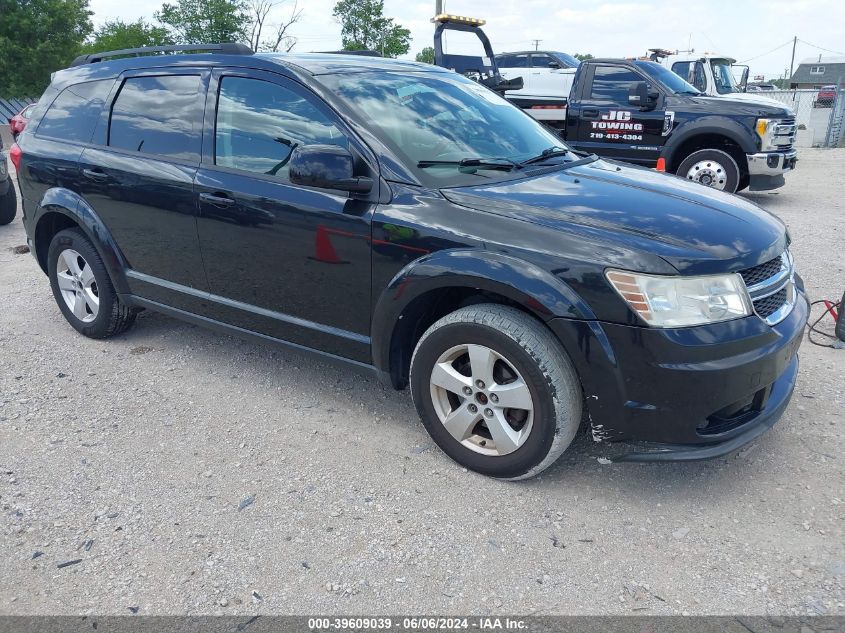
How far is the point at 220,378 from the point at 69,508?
1349 millimetres

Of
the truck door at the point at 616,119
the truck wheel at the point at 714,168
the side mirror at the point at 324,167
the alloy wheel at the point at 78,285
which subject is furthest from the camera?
the truck door at the point at 616,119

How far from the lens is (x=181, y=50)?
409cm

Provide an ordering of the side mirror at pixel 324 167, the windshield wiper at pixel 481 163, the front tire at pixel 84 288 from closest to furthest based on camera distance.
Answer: the side mirror at pixel 324 167 → the windshield wiper at pixel 481 163 → the front tire at pixel 84 288

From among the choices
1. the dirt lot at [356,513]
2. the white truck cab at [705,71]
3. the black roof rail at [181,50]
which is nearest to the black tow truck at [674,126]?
the white truck cab at [705,71]

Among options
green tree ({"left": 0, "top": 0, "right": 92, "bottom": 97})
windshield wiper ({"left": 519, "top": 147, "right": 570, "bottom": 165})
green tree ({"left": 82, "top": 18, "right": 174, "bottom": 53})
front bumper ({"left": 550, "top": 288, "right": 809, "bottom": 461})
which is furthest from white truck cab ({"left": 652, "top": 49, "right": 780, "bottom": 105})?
green tree ({"left": 82, "top": 18, "right": 174, "bottom": 53})

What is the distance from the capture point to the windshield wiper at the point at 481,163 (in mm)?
3109

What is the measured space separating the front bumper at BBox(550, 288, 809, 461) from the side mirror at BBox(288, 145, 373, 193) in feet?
3.59

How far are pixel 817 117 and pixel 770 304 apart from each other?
22.1 meters

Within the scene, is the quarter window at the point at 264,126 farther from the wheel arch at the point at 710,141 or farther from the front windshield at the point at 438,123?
the wheel arch at the point at 710,141

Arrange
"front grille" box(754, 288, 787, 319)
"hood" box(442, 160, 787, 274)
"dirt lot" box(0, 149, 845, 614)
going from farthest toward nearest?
"front grille" box(754, 288, 787, 319) < "hood" box(442, 160, 787, 274) < "dirt lot" box(0, 149, 845, 614)

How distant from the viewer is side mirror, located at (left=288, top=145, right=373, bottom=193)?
2.89 m

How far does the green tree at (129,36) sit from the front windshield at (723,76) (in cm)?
3212

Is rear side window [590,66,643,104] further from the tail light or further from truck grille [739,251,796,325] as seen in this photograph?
the tail light

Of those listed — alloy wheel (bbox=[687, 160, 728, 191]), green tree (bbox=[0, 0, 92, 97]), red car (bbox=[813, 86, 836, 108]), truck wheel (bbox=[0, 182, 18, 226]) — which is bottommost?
truck wheel (bbox=[0, 182, 18, 226])
